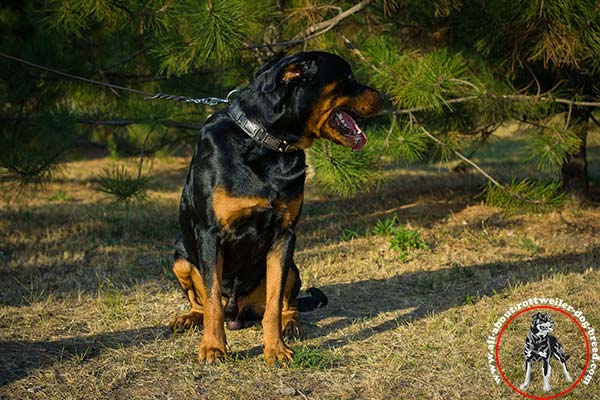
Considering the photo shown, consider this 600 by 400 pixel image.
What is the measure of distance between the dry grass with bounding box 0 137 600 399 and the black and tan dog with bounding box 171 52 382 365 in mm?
323

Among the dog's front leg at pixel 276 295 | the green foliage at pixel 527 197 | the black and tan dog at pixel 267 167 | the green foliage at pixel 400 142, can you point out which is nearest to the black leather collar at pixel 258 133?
the black and tan dog at pixel 267 167

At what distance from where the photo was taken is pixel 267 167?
3412 mm

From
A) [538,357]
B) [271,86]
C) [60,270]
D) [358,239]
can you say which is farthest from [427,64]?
[60,270]

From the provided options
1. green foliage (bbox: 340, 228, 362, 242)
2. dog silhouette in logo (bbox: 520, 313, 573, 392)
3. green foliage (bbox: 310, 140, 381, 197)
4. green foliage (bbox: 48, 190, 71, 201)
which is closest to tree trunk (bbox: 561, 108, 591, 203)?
green foliage (bbox: 340, 228, 362, 242)

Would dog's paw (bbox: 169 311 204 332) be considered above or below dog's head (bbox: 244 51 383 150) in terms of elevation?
below

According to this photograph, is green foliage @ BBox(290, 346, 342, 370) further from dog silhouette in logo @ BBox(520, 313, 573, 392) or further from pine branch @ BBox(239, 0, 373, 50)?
pine branch @ BBox(239, 0, 373, 50)

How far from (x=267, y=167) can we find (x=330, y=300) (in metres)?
1.43

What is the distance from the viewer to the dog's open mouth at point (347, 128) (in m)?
3.43

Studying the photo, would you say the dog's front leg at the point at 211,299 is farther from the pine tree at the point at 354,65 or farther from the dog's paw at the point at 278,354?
the pine tree at the point at 354,65

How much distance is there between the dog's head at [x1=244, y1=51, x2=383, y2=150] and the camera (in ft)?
10.8

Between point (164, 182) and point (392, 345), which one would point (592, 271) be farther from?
point (164, 182)

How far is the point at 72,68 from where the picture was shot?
6191 mm

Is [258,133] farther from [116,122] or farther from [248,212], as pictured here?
[116,122]

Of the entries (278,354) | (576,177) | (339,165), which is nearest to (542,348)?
(278,354)
